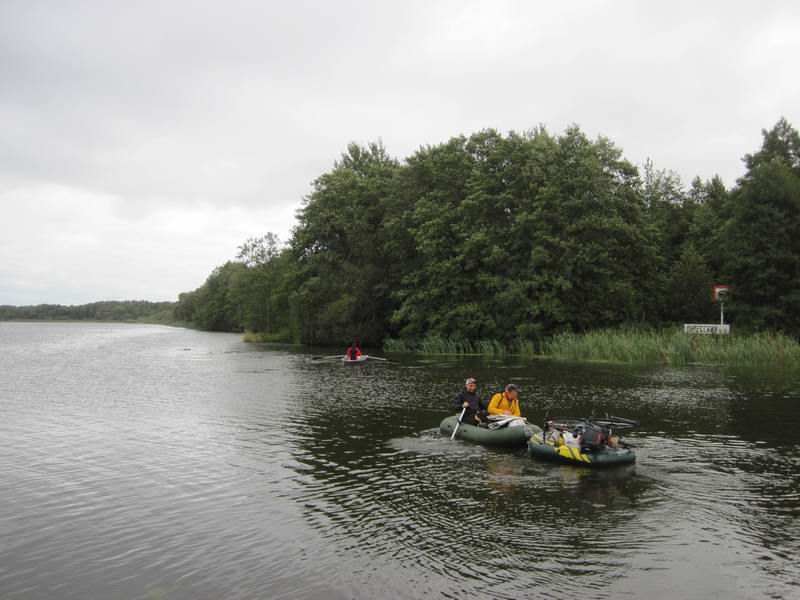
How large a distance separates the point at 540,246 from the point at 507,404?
2789 centimetres

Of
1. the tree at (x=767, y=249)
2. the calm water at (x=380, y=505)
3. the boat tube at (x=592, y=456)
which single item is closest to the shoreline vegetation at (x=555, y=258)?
the tree at (x=767, y=249)

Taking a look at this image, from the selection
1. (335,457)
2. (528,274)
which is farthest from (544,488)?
(528,274)

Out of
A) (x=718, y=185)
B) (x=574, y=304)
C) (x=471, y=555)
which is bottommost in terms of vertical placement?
(x=471, y=555)

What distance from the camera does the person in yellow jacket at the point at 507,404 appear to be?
17.3m

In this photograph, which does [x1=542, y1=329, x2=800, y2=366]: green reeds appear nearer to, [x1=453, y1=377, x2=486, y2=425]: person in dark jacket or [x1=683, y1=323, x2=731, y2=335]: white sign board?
[x1=683, y1=323, x2=731, y2=335]: white sign board

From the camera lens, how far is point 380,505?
11.5 m

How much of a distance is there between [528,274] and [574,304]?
4092 mm

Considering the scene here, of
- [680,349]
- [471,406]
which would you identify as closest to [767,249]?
[680,349]

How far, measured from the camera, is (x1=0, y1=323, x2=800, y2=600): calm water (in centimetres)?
841

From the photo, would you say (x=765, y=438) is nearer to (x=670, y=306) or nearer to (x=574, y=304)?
(x=574, y=304)

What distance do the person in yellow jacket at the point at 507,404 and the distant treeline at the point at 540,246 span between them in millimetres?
26752

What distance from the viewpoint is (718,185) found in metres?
64.9

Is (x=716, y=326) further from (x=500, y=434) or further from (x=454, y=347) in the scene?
(x=500, y=434)

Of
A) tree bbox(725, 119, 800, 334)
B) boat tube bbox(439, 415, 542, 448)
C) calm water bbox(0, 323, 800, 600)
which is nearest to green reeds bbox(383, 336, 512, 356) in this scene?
tree bbox(725, 119, 800, 334)
